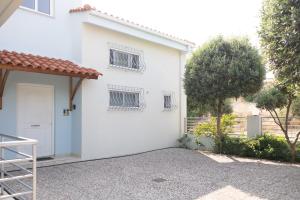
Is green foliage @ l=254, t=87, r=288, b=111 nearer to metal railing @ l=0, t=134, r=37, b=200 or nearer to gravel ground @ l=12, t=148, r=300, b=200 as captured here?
gravel ground @ l=12, t=148, r=300, b=200

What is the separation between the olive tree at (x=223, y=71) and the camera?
11938mm

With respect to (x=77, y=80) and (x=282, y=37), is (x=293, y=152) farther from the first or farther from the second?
(x=77, y=80)

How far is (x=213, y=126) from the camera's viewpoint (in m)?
14.1

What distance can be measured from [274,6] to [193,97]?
592 centimetres

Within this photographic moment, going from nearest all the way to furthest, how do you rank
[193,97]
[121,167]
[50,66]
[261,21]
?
[261,21], [50,66], [121,167], [193,97]

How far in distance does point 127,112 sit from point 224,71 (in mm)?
4088

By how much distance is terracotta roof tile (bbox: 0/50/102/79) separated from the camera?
27.1ft

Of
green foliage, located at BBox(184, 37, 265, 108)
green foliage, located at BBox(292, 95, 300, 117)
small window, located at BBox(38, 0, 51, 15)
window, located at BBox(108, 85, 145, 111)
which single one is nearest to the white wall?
window, located at BBox(108, 85, 145, 111)

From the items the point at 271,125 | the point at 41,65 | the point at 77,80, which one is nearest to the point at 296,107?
the point at 271,125

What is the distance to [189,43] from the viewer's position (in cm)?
1556

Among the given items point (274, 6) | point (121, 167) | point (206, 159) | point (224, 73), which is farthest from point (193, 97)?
point (274, 6)

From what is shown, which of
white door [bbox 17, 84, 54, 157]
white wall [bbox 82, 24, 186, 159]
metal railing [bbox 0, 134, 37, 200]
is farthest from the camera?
white wall [bbox 82, 24, 186, 159]

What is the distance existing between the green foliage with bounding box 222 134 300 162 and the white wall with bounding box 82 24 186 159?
305 cm

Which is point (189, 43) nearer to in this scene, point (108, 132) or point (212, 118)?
point (212, 118)
